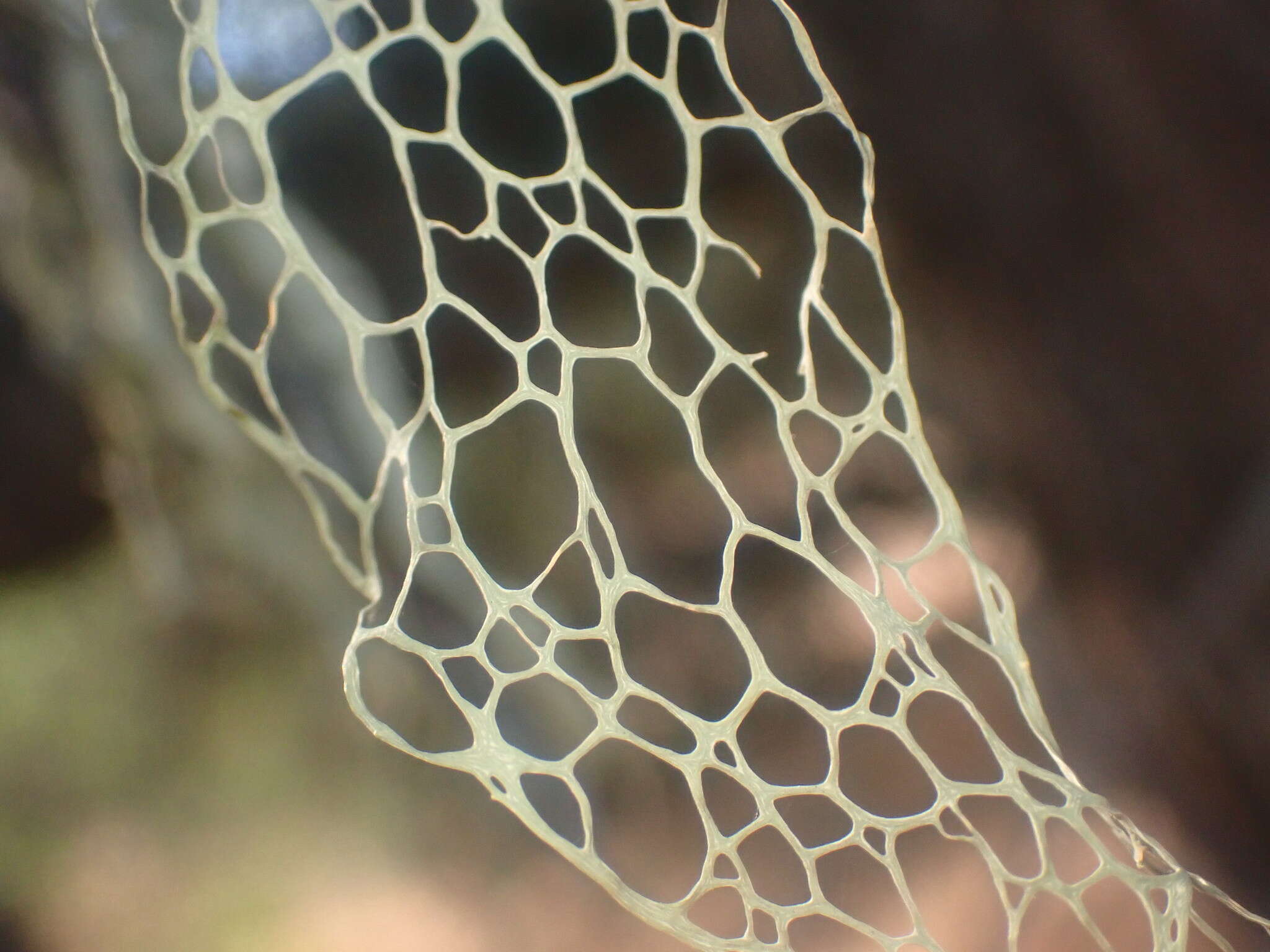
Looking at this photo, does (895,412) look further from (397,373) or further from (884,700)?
(397,373)

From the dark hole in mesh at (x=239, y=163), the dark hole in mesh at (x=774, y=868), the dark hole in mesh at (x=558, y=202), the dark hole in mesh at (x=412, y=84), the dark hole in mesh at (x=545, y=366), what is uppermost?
the dark hole in mesh at (x=412, y=84)

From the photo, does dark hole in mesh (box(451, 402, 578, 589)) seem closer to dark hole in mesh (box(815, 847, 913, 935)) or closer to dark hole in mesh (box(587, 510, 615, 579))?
dark hole in mesh (box(587, 510, 615, 579))

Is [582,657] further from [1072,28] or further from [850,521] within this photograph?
[1072,28]

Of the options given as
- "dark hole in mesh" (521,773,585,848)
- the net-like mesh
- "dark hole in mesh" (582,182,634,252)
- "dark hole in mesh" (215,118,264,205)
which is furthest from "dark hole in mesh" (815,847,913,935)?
"dark hole in mesh" (215,118,264,205)

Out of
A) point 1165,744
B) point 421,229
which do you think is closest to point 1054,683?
point 1165,744

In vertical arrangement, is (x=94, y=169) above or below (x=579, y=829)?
above

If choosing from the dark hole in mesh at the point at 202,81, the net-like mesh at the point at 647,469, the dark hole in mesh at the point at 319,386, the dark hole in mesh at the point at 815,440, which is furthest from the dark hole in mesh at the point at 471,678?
the dark hole in mesh at the point at 202,81

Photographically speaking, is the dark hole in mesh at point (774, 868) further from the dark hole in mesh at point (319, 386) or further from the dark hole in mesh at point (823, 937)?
the dark hole in mesh at point (319, 386)
